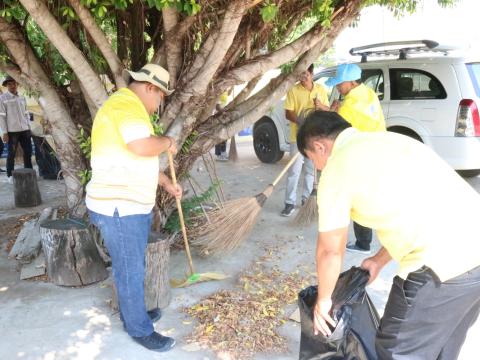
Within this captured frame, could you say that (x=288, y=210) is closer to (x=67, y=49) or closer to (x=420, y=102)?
(x=420, y=102)

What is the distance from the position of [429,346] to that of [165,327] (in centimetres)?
202

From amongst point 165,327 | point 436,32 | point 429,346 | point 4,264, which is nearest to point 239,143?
point 4,264

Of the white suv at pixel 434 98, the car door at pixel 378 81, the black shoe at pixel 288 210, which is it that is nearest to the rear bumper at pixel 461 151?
the white suv at pixel 434 98

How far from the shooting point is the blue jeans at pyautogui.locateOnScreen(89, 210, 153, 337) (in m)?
2.87

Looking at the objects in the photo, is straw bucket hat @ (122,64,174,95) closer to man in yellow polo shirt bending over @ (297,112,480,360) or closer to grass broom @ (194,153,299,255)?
man in yellow polo shirt bending over @ (297,112,480,360)

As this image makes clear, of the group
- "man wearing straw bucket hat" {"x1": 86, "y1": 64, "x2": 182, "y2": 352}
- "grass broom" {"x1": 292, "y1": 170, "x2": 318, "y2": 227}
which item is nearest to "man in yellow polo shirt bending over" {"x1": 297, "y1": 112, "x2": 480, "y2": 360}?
"man wearing straw bucket hat" {"x1": 86, "y1": 64, "x2": 182, "y2": 352}

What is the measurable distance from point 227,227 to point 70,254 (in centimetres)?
146

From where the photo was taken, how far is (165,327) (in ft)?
11.1

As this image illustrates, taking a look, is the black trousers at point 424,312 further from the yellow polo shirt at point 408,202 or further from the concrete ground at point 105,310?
the concrete ground at point 105,310

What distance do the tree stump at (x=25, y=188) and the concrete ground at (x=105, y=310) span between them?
1.69 meters

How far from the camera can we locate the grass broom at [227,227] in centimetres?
440

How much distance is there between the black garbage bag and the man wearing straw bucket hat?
1.20 m

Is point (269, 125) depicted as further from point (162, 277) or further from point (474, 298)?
point (474, 298)

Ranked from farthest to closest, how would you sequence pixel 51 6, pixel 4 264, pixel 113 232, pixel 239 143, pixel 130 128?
pixel 239 143, pixel 4 264, pixel 51 6, pixel 113 232, pixel 130 128
